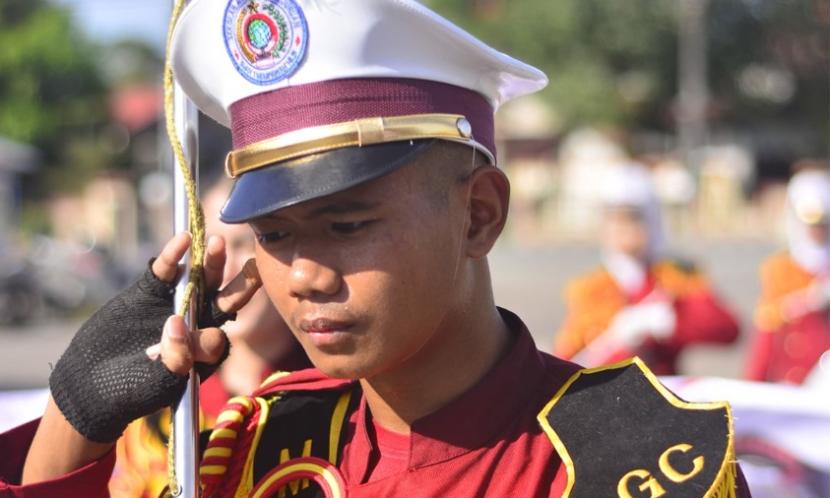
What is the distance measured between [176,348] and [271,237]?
210mm

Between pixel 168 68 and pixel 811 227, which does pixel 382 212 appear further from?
pixel 811 227

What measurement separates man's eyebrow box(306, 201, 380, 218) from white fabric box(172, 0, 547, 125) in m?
0.18

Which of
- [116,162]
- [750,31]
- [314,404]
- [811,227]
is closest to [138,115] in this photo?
[116,162]

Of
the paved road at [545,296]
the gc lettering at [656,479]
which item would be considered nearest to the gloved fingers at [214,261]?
the gc lettering at [656,479]

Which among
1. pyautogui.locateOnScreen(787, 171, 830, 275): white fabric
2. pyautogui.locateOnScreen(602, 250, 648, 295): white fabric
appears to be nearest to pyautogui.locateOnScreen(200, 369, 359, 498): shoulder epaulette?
pyautogui.locateOnScreen(602, 250, 648, 295): white fabric

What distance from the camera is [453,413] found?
180 centimetres

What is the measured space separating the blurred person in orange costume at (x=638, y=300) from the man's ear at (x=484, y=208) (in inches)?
145

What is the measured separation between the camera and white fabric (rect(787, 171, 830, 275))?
6.24 metres

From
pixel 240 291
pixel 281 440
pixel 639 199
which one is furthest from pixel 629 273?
pixel 240 291

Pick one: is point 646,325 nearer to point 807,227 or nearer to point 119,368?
point 807,227

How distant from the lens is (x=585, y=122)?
34.0 metres

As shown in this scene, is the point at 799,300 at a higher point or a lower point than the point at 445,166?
lower

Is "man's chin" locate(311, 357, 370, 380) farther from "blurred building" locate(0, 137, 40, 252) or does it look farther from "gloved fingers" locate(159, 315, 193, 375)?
"blurred building" locate(0, 137, 40, 252)

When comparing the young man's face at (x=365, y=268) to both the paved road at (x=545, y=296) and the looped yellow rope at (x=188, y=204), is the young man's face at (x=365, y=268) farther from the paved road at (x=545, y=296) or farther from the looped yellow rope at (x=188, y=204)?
the paved road at (x=545, y=296)
